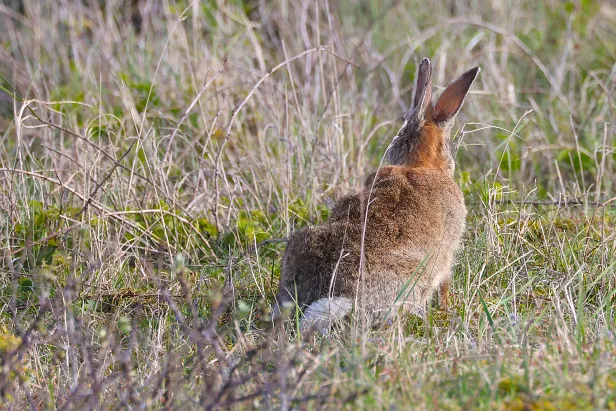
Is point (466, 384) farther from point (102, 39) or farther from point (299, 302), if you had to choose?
point (102, 39)

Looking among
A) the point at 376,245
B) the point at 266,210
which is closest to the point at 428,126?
the point at 266,210

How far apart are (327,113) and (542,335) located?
284 cm

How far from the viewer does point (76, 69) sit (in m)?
7.07

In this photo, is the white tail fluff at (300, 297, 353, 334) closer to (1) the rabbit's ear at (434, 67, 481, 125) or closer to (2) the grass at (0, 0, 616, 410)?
(2) the grass at (0, 0, 616, 410)

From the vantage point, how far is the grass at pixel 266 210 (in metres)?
2.94

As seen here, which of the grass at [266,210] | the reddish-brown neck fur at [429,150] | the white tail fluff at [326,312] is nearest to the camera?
the grass at [266,210]

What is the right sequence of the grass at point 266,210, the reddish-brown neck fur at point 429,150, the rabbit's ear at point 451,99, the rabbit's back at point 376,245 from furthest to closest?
the rabbit's ear at point 451,99 < the reddish-brown neck fur at point 429,150 < the rabbit's back at point 376,245 < the grass at point 266,210

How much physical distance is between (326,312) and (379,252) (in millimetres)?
382

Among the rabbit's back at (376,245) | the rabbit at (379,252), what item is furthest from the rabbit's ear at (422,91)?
the rabbit's back at (376,245)

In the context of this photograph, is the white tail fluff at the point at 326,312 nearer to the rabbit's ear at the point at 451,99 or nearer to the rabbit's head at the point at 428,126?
the rabbit's head at the point at 428,126

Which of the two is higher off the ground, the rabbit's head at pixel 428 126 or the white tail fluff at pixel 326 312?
the rabbit's head at pixel 428 126

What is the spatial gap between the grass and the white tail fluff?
17cm

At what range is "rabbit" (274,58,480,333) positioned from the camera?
145 inches

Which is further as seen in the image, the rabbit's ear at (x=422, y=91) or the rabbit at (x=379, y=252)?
the rabbit's ear at (x=422, y=91)
